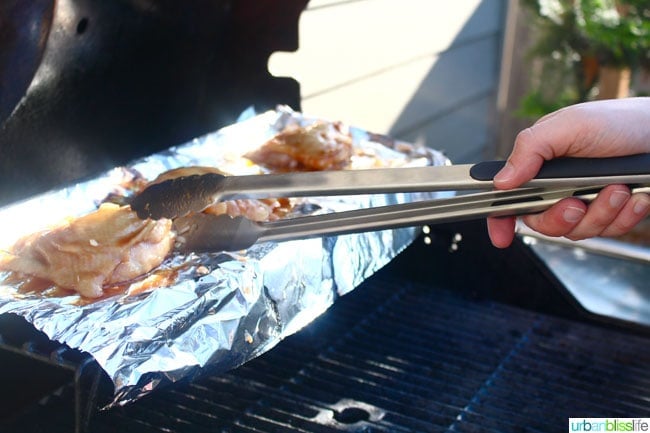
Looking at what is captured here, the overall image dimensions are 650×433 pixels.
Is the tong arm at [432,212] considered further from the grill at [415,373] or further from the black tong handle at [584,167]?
the grill at [415,373]

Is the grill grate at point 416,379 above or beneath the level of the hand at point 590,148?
beneath

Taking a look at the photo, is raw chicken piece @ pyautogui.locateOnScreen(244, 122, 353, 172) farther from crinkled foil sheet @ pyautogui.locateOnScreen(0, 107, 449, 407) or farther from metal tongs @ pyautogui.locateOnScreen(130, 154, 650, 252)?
metal tongs @ pyautogui.locateOnScreen(130, 154, 650, 252)

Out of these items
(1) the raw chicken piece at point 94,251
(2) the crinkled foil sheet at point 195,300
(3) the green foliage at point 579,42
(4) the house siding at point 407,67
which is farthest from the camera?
(3) the green foliage at point 579,42

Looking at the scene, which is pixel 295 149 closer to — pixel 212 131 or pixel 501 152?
pixel 212 131

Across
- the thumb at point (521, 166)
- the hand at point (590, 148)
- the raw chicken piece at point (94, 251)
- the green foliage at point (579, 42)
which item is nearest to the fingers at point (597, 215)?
the hand at point (590, 148)

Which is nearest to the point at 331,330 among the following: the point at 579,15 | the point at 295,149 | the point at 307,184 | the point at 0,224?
the point at 295,149

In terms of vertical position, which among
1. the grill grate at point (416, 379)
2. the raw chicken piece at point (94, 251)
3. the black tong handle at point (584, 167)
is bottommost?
the grill grate at point (416, 379)

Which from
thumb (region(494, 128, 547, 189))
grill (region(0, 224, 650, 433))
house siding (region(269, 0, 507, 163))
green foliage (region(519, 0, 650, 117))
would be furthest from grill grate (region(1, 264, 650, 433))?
green foliage (region(519, 0, 650, 117))
